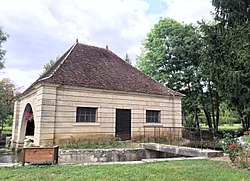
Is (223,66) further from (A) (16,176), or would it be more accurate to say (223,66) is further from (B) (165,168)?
(A) (16,176)

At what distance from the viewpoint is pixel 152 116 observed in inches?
609

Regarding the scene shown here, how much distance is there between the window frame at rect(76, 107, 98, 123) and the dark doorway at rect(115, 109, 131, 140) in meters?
1.67

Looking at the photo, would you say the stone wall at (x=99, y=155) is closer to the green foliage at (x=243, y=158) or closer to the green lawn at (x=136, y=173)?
the green lawn at (x=136, y=173)

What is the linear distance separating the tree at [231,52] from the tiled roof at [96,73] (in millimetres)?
4168

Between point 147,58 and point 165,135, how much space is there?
11032mm

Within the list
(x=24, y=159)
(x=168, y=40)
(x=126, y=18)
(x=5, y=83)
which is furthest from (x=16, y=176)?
(x=5, y=83)

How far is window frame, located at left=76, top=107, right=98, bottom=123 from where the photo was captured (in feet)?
40.9

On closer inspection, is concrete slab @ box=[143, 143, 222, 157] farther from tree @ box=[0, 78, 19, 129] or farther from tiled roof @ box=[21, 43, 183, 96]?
tree @ box=[0, 78, 19, 129]

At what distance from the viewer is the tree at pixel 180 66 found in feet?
68.3

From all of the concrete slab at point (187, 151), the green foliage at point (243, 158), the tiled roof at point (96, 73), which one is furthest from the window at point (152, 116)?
the green foliage at point (243, 158)

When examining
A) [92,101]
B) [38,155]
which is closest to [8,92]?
[92,101]

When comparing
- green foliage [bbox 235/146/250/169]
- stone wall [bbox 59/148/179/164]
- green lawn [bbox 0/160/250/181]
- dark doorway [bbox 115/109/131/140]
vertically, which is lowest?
stone wall [bbox 59/148/179/164]

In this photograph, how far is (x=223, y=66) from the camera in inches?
500

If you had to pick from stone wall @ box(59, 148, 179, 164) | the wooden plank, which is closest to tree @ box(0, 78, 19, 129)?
stone wall @ box(59, 148, 179, 164)
